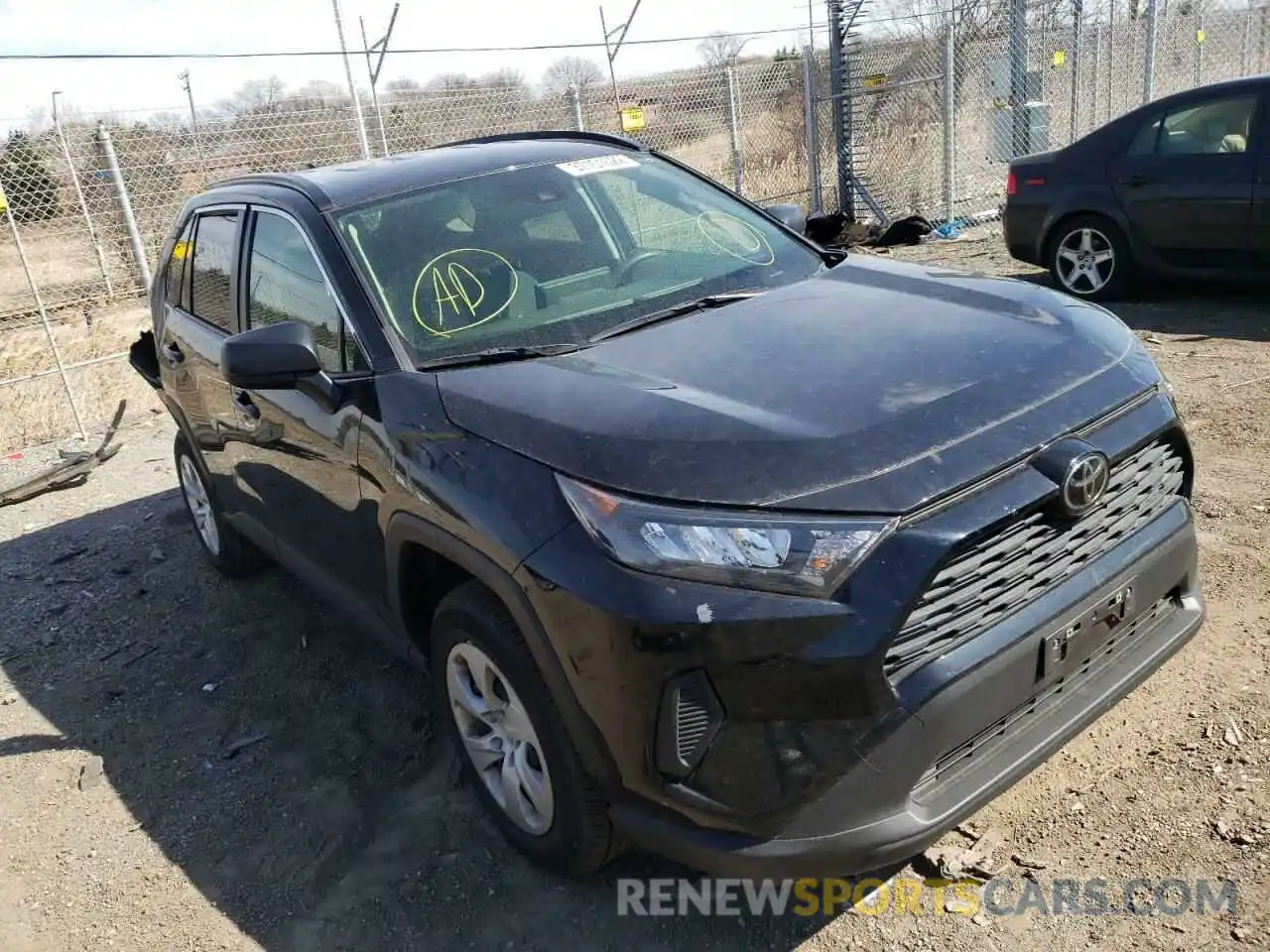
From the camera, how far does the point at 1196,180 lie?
737cm

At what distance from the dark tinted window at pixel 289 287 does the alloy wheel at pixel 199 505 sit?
152cm

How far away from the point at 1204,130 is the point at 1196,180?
426 millimetres

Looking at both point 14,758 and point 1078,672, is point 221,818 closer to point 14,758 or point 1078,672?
point 14,758

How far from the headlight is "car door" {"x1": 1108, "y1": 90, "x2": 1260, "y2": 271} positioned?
21.1 feet

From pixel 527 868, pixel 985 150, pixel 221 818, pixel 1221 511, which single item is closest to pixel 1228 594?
pixel 1221 511

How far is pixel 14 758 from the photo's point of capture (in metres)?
3.93

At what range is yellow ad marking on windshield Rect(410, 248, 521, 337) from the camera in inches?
123

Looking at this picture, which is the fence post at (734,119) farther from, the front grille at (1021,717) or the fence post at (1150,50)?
the front grille at (1021,717)

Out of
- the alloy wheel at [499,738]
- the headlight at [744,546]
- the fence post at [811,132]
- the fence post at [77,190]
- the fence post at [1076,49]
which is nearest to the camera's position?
the headlight at [744,546]

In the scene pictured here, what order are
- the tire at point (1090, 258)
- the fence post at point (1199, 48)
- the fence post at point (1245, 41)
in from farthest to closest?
the fence post at point (1245, 41)
the fence post at point (1199, 48)
the tire at point (1090, 258)

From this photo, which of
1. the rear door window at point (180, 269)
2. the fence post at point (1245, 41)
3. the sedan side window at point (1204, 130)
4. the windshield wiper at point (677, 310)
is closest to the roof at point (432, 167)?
the rear door window at point (180, 269)

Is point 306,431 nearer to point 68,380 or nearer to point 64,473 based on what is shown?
point 64,473

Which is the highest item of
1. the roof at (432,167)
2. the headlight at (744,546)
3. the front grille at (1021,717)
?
the roof at (432,167)

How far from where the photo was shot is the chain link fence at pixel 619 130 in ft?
29.2
